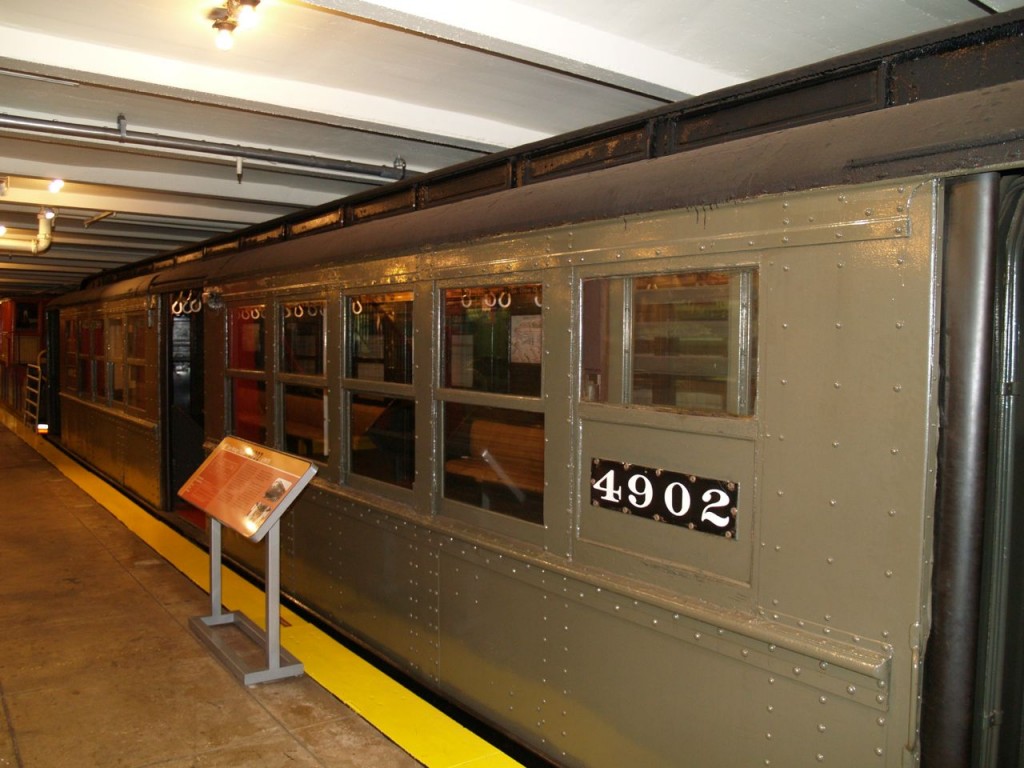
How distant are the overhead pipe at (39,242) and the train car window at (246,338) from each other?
268 cm

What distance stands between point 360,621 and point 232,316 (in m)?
2.74

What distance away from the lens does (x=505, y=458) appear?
3.62 meters

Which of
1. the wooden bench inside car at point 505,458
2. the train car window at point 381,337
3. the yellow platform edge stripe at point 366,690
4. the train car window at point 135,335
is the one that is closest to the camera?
the wooden bench inside car at point 505,458

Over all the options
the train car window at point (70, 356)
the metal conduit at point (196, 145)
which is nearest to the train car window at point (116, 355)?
the train car window at point (70, 356)

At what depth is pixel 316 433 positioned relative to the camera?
5.15m

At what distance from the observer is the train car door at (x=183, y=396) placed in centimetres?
830

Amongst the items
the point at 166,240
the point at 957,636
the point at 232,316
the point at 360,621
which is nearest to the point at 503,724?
the point at 360,621

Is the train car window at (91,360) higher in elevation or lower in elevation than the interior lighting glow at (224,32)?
lower

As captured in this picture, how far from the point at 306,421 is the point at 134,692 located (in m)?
1.84

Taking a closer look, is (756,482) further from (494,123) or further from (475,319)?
(494,123)

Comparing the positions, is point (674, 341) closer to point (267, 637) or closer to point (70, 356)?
point (267, 637)

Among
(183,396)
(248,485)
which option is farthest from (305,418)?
(183,396)

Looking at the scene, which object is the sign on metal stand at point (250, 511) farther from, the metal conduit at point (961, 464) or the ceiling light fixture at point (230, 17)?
the metal conduit at point (961, 464)

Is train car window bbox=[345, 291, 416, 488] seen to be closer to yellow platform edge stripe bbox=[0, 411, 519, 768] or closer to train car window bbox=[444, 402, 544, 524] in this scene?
train car window bbox=[444, 402, 544, 524]
